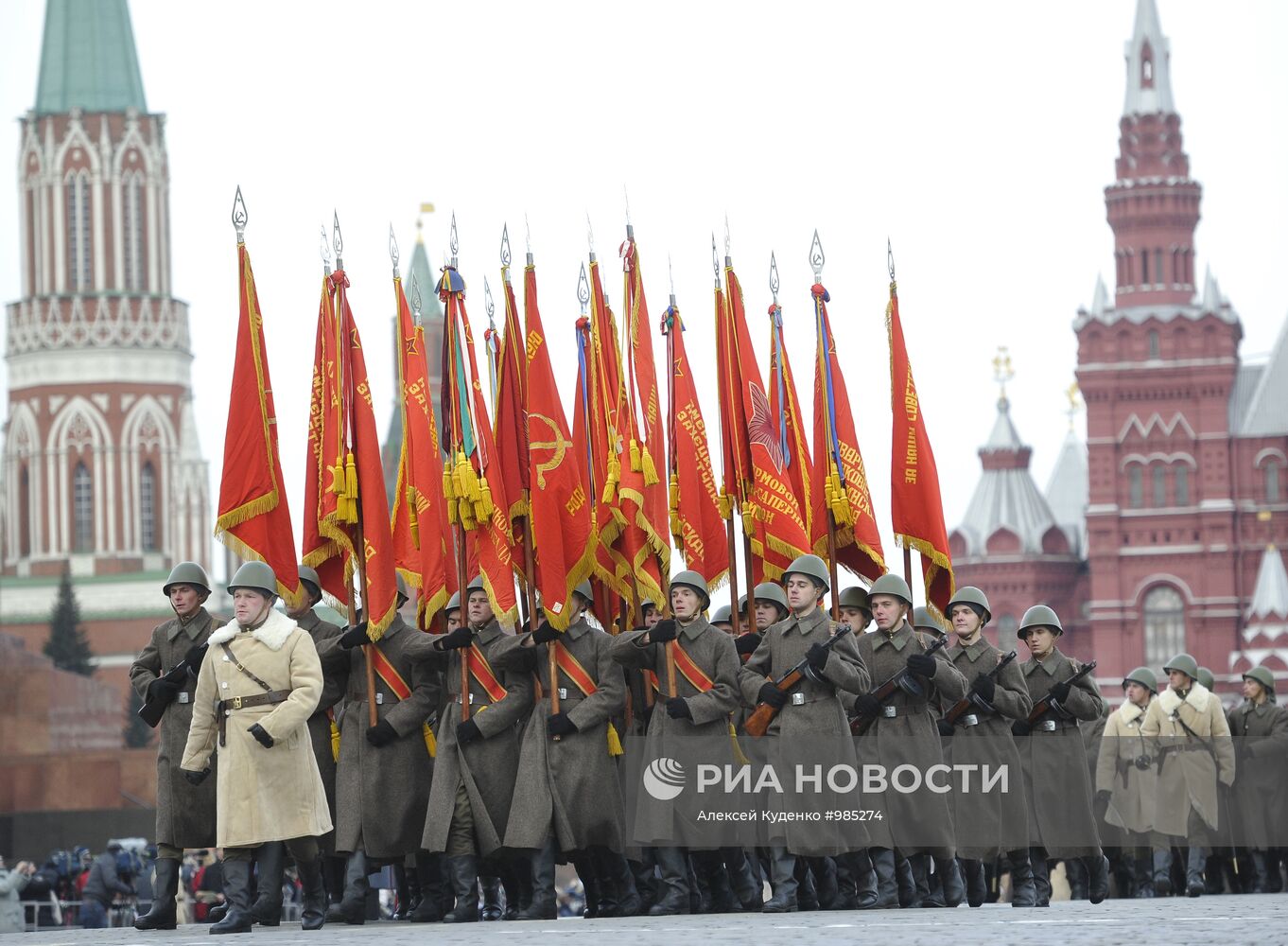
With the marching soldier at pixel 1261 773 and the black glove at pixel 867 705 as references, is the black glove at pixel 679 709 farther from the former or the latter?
the marching soldier at pixel 1261 773

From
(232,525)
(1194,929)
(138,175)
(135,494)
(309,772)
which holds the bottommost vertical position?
(1194,929)

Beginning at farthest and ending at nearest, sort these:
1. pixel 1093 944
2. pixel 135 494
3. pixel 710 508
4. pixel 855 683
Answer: pixel 135 494 < pixel 710 508 < pixel 855 683 < pixel 1093 944

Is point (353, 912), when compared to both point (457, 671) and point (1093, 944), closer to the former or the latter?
point (457, 671)

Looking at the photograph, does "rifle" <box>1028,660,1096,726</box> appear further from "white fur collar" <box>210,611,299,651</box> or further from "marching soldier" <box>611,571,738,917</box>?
"white fur collar" <box>210,611,299,651</box>

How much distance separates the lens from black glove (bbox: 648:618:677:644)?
11789 millimetres

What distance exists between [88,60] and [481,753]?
70113 mm

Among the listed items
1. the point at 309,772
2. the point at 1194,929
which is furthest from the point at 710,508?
the point at 1194,929

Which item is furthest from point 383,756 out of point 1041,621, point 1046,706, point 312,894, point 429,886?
point 1041,621

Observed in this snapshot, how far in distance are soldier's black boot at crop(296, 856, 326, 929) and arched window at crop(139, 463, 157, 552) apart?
69.3 m

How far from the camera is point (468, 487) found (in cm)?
1271

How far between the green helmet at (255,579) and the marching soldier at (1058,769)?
4.16 m

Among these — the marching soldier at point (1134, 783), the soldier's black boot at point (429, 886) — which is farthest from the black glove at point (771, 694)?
the marching soldier at point (1134, 783)

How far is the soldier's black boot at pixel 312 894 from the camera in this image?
37.2ft

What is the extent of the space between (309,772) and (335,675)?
1.40 m
